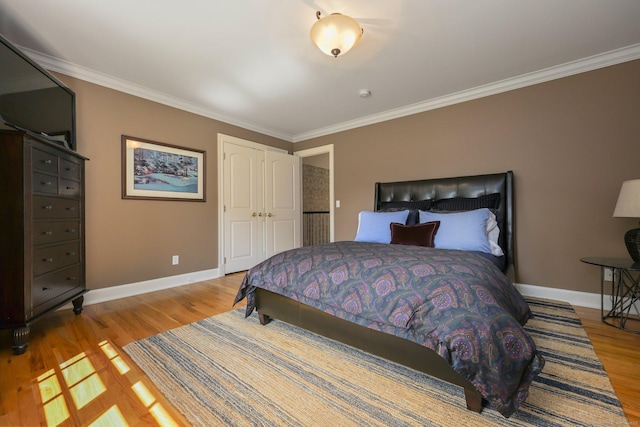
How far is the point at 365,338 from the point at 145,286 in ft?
9.09

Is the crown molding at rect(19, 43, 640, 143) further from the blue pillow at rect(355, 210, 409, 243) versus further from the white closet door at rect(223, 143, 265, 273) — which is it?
the blue pillow at rect(355, 210, 409, 243)

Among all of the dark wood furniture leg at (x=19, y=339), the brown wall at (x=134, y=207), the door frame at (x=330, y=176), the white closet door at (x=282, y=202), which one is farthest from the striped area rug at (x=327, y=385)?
the white closet door at (x=282, y=202)

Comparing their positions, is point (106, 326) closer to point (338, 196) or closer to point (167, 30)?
point (167, 30)

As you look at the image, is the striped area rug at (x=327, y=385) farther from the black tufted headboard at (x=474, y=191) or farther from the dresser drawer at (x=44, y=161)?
the dresser drawer at (x=44, y=161)

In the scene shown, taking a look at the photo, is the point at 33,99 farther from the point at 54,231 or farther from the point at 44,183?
the point at 54,231

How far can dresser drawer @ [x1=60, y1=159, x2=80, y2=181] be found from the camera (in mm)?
2088

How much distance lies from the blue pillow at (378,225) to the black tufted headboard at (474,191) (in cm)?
63

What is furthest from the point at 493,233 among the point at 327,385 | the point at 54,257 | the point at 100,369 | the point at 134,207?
the point at 134,207

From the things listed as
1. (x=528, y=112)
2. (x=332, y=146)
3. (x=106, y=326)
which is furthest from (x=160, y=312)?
(x=528, y=112)

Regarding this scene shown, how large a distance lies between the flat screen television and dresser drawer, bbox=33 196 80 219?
0.54 metres

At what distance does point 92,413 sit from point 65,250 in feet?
4.96

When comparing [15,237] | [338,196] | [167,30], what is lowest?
[15,237]

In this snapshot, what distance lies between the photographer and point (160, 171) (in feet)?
10.6

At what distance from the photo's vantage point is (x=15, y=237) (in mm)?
1683
